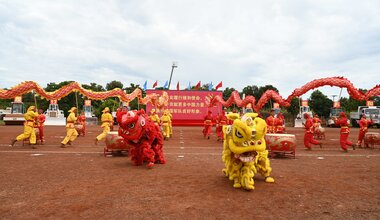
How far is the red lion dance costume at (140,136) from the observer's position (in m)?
7.15

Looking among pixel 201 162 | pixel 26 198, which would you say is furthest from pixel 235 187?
pixel 26 198

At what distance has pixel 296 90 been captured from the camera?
15.5 metres

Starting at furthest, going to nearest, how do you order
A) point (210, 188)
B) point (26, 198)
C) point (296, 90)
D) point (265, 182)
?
point (296, 90), point (265, 182), point (210, 188), point (26, 198)

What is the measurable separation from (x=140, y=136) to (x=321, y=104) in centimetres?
4311

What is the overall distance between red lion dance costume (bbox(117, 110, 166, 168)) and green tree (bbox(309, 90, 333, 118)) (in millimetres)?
42208

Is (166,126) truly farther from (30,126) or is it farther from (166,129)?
(30,126)

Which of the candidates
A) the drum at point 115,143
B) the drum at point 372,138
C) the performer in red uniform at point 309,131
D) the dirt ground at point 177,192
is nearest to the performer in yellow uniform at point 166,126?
the drum at point 115,143

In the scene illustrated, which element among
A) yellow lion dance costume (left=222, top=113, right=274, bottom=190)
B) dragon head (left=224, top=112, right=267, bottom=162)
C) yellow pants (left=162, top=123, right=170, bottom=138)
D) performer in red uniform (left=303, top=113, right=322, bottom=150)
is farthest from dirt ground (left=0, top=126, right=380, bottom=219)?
yellow pants (left=162, top=123, right=170, bottom=138)

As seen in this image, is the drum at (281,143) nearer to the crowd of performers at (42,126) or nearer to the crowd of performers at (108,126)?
the crowd of performers at (108,126)

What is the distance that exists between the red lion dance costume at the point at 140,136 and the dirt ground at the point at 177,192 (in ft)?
1.08

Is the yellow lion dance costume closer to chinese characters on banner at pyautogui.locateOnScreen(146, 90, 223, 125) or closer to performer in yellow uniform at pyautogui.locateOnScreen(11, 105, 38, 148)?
performer in yellow uniform at pyautogui.locateOnScreen(11, 105, 38, 148)

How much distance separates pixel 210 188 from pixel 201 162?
288cm

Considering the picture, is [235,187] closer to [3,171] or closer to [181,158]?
[181,158]

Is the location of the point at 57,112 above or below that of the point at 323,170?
above
